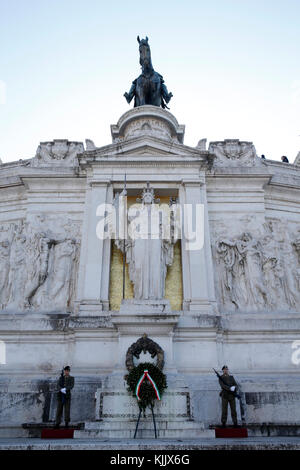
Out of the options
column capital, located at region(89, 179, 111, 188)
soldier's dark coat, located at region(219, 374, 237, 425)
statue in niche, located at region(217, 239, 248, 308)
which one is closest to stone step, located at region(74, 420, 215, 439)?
A: soldier's dark coat, located at region(219, 374, 237, 425)

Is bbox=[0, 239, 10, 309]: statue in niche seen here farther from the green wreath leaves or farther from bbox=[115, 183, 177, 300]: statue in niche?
the green wreath leaves

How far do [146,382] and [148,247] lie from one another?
5.20m

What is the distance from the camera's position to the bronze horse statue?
833 inches

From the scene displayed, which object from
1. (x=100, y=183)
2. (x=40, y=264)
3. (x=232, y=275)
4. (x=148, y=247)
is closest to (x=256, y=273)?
(x=232, y=275)

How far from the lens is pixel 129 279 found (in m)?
13.8

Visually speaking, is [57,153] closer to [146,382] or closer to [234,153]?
[234,153]

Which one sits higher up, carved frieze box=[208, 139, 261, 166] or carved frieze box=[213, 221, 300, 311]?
carved frieze box=[208, 139, 261, 166]

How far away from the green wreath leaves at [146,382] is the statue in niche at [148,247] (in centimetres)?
307

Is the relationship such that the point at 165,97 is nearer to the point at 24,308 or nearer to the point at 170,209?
the point at 170,209

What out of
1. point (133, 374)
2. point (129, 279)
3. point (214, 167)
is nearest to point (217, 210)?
point (214, 167)

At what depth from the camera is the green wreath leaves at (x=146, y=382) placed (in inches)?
367

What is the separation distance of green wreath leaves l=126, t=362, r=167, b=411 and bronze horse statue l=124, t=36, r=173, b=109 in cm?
1572

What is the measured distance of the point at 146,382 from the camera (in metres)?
9.55
